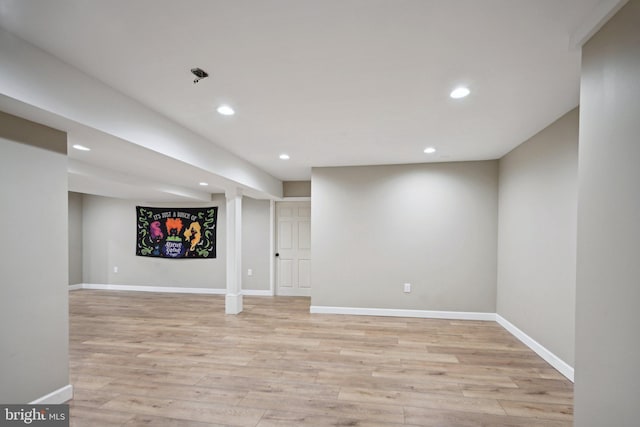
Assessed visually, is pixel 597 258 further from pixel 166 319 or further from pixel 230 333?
pixel 166 319

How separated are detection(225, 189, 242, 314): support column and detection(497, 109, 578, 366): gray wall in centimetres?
398

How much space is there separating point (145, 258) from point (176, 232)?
968 millimetres

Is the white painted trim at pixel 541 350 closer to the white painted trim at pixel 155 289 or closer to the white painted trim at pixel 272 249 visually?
the white painted trim at pixel 272 249

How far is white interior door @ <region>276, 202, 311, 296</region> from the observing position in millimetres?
6574

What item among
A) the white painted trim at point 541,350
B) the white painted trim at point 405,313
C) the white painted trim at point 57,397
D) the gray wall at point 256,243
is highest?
the gray wall at point 256,243

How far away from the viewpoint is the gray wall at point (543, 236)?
2.79 meters

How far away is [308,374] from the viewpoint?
288 centimetres

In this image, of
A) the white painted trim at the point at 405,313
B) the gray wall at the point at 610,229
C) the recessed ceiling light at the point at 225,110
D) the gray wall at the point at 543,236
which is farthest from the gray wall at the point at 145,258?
the gray wall at the point at 610,229

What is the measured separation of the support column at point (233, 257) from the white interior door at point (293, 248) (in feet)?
5.07

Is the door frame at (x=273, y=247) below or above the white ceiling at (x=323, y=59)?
below

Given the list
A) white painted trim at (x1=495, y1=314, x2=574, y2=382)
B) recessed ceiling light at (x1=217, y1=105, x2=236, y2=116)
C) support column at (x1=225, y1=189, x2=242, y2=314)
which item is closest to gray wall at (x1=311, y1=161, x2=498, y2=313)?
white painted trim at (x1=495, y1=314, x2=574, y2=382)

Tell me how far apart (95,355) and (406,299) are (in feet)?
13.3

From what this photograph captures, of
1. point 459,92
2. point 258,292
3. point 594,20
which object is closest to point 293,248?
point 258,292

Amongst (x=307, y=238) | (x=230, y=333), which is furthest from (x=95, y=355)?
(x=307, y=238)
